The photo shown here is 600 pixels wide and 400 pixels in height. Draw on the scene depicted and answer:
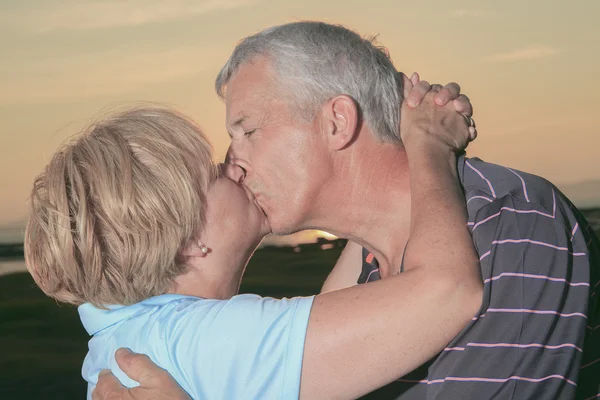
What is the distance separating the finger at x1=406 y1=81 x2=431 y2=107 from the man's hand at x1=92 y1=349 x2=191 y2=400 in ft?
3.82

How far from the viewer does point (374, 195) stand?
2592 millimetres

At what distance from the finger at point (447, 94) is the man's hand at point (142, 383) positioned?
3.96 ft

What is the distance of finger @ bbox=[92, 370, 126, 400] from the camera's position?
86.0 inches

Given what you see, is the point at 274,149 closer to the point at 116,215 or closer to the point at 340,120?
the point at 340,120

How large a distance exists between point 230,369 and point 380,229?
0.83m

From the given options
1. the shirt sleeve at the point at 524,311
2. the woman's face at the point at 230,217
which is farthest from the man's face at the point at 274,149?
the shirt sleeve at the point at 524,311

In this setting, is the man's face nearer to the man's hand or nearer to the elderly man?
the elderly man

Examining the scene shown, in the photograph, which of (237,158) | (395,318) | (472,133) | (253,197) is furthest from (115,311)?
(472,133)

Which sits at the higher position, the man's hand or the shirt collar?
the shirt collar

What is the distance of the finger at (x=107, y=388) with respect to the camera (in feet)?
7.16

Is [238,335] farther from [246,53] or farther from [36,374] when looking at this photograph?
[36,374]

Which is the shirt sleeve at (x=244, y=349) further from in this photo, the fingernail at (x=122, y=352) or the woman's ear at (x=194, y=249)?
the woman's ear at (x=194, y=249)

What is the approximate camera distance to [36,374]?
10648mm

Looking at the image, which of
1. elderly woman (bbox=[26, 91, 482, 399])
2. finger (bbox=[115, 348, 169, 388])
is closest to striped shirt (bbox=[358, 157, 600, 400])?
elderly woman (bbox=[26, 91, 482, 399])
